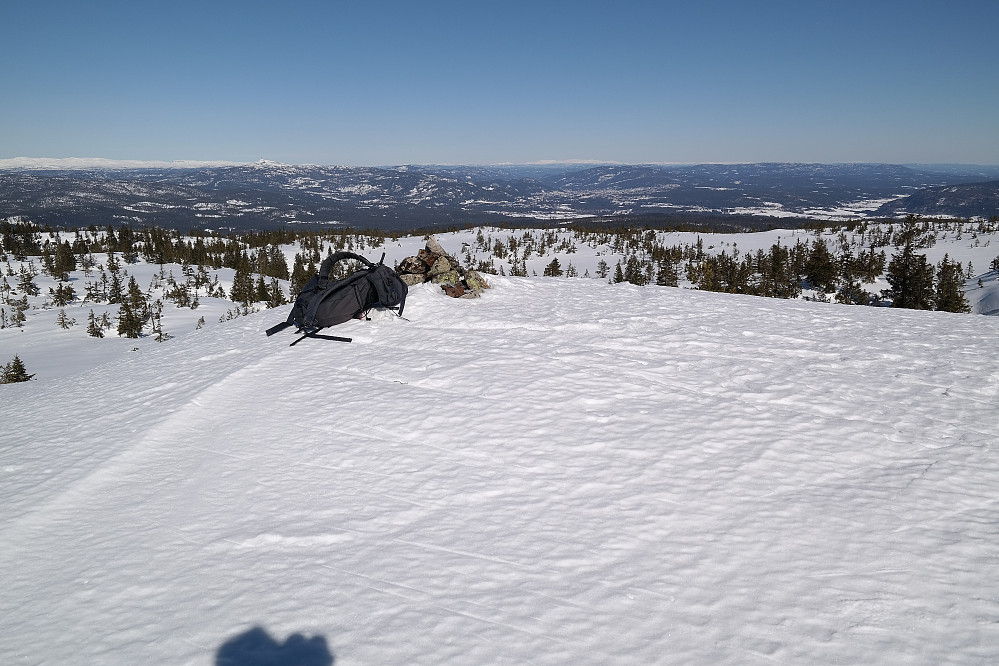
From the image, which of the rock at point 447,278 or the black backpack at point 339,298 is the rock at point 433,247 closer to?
the rock at point 447,278

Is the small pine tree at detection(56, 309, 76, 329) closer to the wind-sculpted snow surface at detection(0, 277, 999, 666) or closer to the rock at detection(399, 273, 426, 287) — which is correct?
the wind-sculpted snow surface at detection(0, 277, 999, 666)

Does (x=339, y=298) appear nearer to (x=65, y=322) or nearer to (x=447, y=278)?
(x=447, y=278)

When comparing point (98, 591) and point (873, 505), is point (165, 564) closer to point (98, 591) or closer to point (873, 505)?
point (98, 591)

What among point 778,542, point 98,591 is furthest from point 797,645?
point 98,591

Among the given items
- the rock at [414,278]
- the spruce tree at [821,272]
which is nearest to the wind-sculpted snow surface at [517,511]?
the rock at [414,278]

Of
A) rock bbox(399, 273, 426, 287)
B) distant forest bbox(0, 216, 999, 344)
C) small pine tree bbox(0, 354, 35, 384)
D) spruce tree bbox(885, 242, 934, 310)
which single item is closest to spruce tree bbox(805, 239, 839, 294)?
distant forest bbox(0, 216, 999, 344)

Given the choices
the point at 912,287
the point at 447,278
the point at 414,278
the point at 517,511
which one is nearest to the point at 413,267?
the point at 414,278
